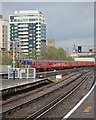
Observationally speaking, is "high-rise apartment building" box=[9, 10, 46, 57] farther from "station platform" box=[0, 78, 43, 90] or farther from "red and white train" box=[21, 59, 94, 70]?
"station platform" box=[0, 78, 43, 90]

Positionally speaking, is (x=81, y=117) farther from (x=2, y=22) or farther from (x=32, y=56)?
(x=2, y=22)

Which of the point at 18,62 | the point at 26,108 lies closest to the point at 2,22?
the point at 18,62

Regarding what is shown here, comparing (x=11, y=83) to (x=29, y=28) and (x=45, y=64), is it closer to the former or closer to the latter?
(x=45, y=64)

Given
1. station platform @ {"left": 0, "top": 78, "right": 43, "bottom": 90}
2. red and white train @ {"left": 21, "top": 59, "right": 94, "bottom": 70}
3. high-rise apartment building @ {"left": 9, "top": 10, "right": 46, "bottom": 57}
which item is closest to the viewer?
station platform @ {"left": 0, "top": 78, "right": 43, "bottom": 90}

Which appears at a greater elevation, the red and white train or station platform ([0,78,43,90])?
the red and white train

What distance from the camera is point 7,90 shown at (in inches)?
802

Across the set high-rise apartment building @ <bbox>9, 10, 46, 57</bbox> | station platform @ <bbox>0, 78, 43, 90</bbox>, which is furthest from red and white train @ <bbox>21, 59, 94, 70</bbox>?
high-rise apartment building @ <bbox>9, 10, 46, 57</bbox>

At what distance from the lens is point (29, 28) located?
13225 cm

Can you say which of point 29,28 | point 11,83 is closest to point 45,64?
point 11,83

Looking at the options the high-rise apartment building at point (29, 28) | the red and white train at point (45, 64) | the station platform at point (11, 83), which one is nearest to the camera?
the station platform at point (11, 83)

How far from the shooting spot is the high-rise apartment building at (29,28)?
131000 mm

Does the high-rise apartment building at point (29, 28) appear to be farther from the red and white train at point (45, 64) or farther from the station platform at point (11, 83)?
the station platform at point (11, 83)

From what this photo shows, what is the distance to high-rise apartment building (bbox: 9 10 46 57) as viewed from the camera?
131m

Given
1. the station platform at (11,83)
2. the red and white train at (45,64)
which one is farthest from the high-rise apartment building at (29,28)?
the station platform at (11,83)
